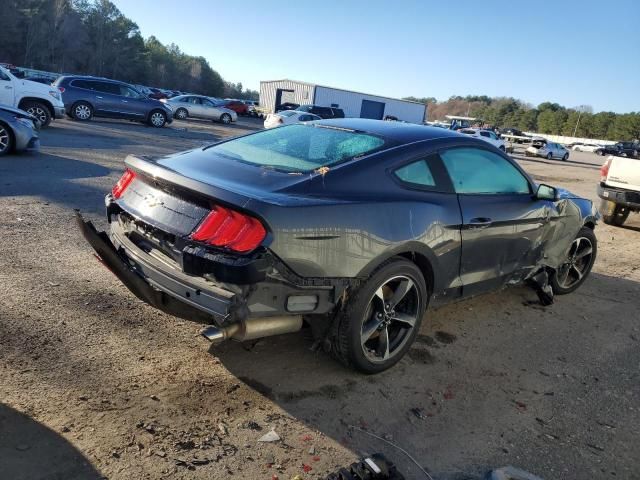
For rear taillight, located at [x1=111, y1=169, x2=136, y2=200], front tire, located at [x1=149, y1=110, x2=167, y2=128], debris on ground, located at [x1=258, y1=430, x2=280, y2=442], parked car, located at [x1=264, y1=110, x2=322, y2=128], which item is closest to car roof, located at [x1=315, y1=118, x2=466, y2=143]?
rear taillight, located at [x1=111, y1=169, x2=136, y2=200]

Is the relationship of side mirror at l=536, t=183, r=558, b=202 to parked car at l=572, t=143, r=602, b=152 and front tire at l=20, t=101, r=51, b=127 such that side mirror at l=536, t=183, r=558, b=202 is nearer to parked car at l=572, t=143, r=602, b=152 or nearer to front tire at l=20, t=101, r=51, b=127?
front tire at l=20, t=101, r=51, b=127

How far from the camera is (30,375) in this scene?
9.57 ft

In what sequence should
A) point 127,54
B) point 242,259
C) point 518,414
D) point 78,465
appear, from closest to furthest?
point 78,465 → point 242,259 → point 518,414 → point 127,54

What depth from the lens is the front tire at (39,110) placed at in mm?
14422

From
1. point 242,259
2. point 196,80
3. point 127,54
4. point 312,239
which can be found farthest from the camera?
point 196,80

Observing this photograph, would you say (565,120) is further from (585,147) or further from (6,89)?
(6,89)

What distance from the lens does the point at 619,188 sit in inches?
375

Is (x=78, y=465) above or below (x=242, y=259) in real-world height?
below

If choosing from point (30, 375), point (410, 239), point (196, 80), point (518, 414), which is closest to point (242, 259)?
point (410, 239)

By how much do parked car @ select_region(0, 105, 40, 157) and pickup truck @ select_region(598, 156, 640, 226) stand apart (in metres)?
10.5

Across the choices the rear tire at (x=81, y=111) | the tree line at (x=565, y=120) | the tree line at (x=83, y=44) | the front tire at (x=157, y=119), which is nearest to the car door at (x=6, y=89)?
the rear tire at (x=81, y=111)

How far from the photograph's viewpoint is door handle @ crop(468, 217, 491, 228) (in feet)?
12.3

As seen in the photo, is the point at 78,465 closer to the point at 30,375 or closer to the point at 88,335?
the point at 30,375

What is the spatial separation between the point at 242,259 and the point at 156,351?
1.19 meters
